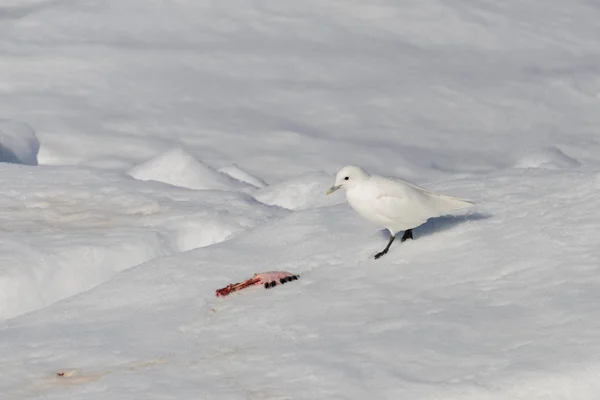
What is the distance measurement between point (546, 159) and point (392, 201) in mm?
5905

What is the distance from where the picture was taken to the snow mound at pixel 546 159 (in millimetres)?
10602

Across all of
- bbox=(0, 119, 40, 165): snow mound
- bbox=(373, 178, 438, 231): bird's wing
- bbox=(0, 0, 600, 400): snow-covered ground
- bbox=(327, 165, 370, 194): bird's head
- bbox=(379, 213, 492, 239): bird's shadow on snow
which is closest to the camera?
bbox=(0, 0, 600, 400): snow-covered ground

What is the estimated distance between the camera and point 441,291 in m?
4.65

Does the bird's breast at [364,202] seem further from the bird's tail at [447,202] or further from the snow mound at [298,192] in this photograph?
the snow mound at [298,192]

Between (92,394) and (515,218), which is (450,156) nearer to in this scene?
(515,218)

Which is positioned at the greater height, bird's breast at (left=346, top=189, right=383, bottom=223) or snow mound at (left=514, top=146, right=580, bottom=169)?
bird's breast at (left=346, top=189, right=383, bottom=223)

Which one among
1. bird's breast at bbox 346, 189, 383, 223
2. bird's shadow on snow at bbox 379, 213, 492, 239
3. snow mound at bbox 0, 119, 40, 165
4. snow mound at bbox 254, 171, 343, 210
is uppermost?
bird's breast at bbox 346, 189, 383, 223

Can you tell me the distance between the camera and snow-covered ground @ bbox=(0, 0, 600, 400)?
4046 mm

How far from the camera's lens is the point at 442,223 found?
5.48 metres

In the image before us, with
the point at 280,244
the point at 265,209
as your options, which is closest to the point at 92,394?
the point at 280,244

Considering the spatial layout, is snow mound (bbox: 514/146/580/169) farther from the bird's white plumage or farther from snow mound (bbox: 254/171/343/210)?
the bird's white plumage

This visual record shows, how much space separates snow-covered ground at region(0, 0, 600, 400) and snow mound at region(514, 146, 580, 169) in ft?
0.12

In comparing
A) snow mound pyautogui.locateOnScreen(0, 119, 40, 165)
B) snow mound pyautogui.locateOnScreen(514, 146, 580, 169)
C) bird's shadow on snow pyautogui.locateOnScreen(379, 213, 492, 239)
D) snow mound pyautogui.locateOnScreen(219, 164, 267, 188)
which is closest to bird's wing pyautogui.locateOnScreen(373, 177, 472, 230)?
bird's shadow on snow pyautogui.locateOnScreen(379, 213, 492, 239)

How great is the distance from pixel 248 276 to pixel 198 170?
4340mm
